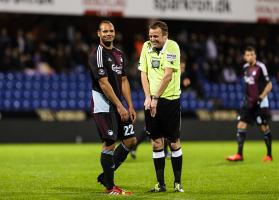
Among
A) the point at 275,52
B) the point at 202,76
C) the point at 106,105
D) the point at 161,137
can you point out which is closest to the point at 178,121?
the point at 161,137

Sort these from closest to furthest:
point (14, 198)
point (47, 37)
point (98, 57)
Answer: point (14, 198), point (98, 57), point (47, 37)

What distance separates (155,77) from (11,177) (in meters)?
3.27

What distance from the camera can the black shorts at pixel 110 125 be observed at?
822 centimetres

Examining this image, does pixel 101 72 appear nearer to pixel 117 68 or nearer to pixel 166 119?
pixel 117 68

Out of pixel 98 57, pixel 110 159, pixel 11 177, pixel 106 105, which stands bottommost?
pixel 11 177

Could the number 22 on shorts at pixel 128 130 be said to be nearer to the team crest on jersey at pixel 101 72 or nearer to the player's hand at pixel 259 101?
the team crest on jersey at pixel 101 72

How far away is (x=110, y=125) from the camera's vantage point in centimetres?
826

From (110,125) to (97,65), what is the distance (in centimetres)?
78

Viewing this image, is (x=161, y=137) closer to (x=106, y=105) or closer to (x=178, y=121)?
(x=178, y=121)

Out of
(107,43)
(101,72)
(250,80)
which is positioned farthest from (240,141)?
(101,72)

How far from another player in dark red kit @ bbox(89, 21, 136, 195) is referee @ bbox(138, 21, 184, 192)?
0.31m

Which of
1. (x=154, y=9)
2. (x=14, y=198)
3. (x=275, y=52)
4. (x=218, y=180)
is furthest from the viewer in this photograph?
(x=275, y=52)

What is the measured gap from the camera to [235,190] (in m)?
8.58

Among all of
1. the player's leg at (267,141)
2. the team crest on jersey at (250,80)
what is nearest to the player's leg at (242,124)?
the player's leg at (267,141)
